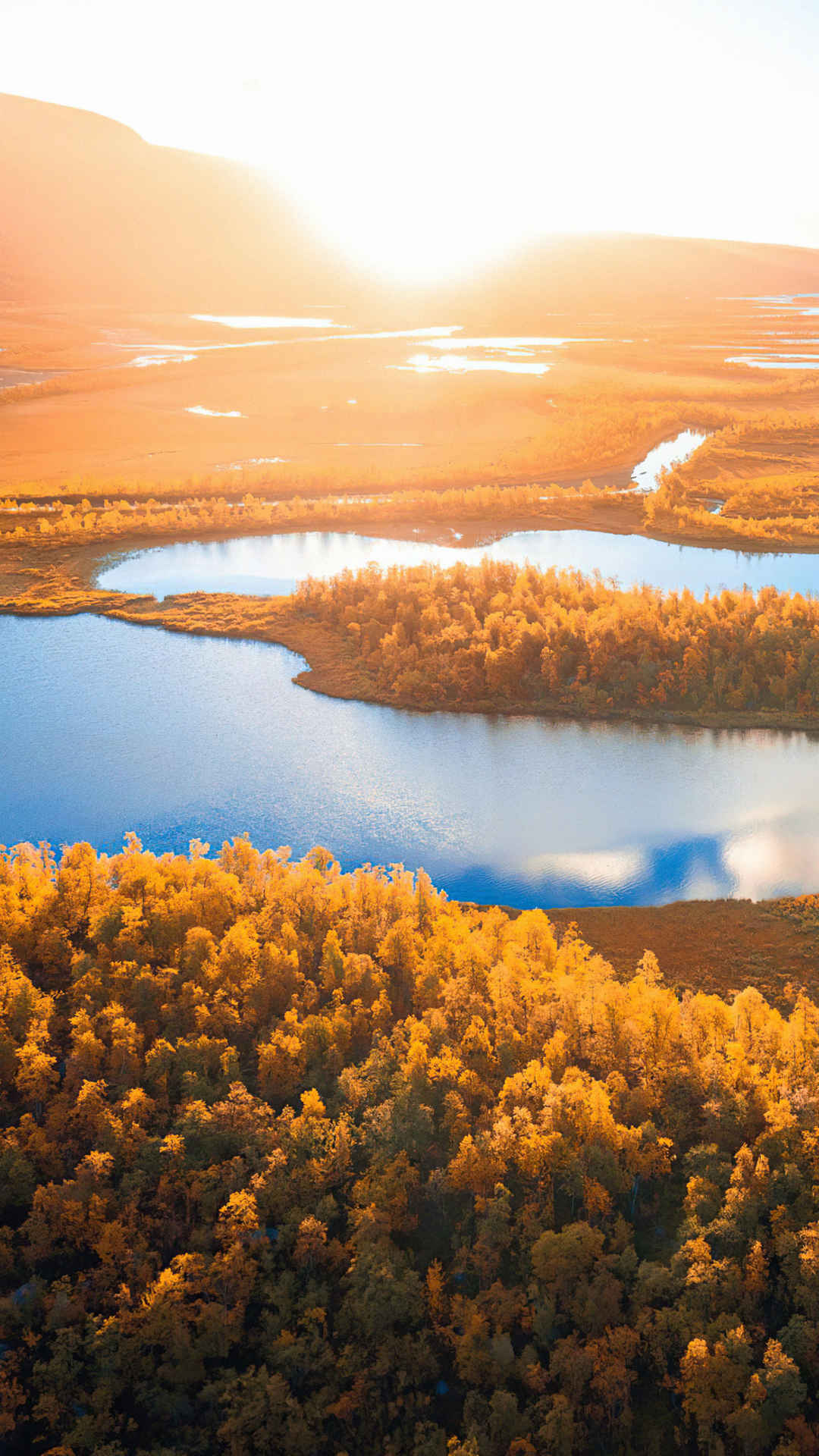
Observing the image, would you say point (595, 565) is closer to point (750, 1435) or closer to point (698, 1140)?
point (698, 1140)

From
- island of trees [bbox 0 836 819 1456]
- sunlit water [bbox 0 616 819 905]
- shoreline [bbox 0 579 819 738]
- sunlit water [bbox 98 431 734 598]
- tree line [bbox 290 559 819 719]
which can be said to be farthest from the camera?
sunlit water [bbox 98 431 734 598]

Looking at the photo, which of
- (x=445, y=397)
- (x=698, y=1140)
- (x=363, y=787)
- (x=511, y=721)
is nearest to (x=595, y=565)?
(x=511, y=721)

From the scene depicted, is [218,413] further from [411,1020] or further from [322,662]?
[411,1020]

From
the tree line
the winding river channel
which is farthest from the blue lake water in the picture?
the winding river channel

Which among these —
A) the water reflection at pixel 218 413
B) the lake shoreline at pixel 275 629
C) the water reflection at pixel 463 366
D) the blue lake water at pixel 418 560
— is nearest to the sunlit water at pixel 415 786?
the lake shoreline at pixel 275 629

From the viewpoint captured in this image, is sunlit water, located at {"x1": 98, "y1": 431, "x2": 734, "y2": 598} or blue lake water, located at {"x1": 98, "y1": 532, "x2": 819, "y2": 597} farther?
sunlit water, located at {"x1": 98, "y1": 431, "x2": 734, "y2": 598}

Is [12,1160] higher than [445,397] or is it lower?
lower

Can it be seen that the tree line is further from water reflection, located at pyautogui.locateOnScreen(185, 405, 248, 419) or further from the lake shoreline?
water reflection, located at pyautogui.locateOnScreen(185, 405, 248, 419)
